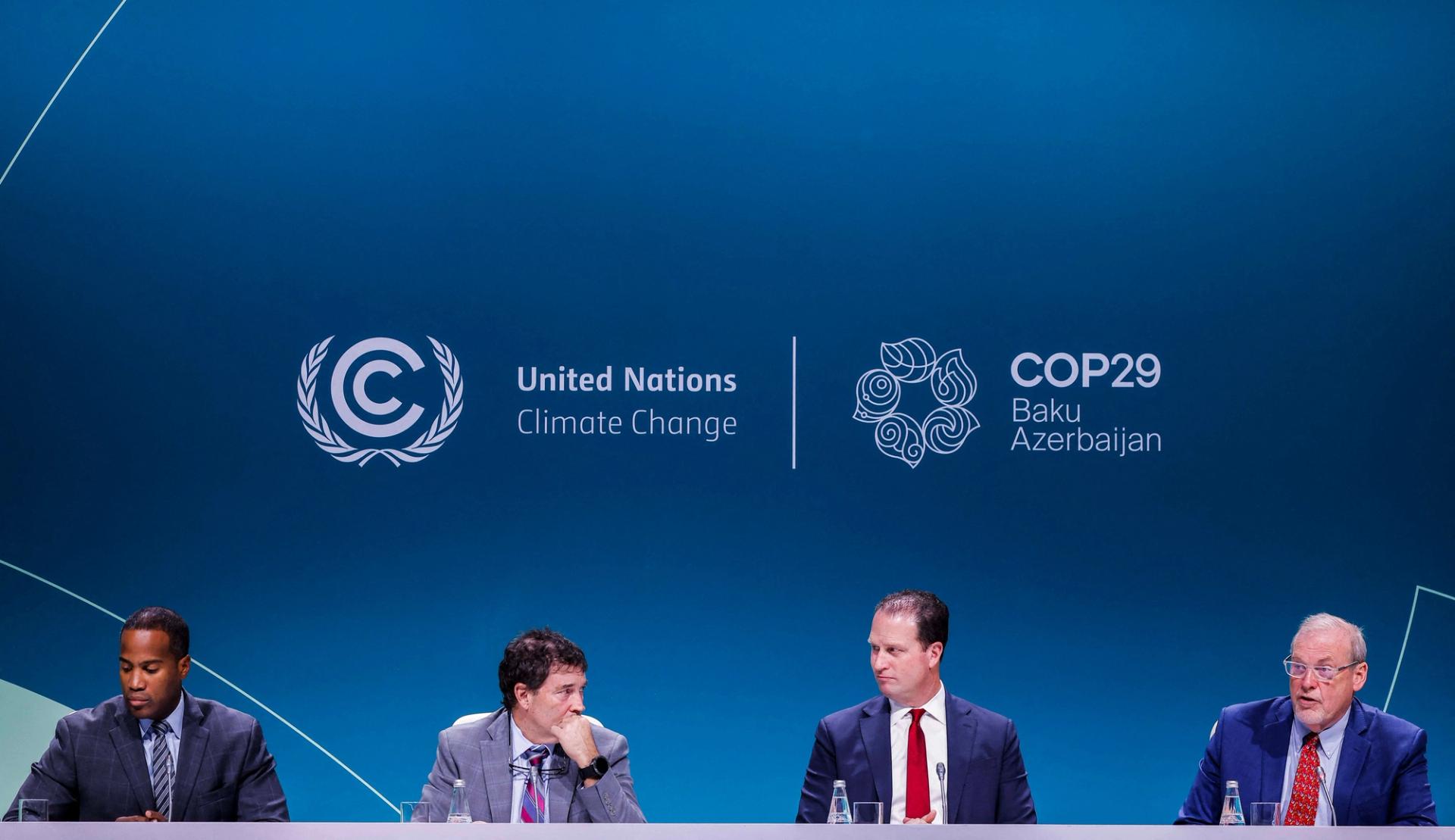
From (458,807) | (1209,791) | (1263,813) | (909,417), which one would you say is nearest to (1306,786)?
(1209,791)

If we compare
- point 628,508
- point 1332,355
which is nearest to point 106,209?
point 628,508

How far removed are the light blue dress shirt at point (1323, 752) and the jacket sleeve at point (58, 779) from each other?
9.87 ft

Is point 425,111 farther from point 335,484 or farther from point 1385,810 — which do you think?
point 1385,810

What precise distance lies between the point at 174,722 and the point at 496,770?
882 millimetres

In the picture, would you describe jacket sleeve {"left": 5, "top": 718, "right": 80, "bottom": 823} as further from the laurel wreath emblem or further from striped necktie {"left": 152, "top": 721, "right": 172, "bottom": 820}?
the laurel wreath emblem

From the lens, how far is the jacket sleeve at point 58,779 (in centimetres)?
337

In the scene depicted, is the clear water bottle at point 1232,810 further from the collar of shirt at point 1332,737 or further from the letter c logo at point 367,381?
the letter c logo at point 367,381

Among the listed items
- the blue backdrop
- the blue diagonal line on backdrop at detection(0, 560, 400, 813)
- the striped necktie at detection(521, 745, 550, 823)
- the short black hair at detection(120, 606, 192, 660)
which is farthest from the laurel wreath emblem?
the striped necktie at detection(521, 745, 550, 823)

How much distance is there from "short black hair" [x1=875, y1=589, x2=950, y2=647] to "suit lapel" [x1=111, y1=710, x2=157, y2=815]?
1903 mm

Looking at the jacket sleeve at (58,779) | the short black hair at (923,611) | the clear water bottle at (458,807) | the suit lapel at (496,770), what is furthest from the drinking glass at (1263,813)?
the jacket sleeve at (58,779)

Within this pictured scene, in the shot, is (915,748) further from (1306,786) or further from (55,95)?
(55,95)

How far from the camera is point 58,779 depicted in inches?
134

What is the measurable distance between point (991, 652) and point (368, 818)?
6.91ft

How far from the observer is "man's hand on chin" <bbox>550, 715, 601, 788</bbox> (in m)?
3.25
